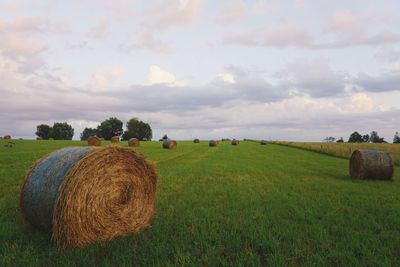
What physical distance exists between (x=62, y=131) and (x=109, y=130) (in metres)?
22.3

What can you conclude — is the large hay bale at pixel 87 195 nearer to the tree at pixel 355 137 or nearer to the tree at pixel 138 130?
the tree at pixel 138 130

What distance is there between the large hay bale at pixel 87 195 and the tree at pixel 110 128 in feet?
393

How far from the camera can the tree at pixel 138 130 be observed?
5084 inches

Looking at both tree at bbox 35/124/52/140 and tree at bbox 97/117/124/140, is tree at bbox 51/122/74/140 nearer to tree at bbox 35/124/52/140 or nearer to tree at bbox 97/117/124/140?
tree at bbox 35/124/52/140

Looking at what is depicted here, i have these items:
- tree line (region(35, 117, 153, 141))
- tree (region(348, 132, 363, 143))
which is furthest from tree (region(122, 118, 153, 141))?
tree (region(348, 132, 363, 143))

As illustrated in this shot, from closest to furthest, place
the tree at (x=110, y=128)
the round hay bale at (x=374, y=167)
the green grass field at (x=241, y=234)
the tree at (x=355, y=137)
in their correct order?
the green grass field at (x=241, y=234)
the round hay bale at (x=374, y=167)
the tree at (x=110, y=128)
the tree at (x=355, y=137)

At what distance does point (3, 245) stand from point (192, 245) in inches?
137

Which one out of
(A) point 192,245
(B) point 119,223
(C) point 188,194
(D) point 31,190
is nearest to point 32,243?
(D) point 31,190

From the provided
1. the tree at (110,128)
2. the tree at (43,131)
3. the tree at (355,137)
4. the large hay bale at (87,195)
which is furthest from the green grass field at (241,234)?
the tree at (355,137)

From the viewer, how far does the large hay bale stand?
23.5ft

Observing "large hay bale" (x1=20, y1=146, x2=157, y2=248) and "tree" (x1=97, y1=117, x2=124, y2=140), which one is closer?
"large hay bale" (x1=20, y1=146, x2=157, y2=248)

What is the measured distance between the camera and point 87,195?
7645 millimetres

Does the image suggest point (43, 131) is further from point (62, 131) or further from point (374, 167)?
point (374, 167)

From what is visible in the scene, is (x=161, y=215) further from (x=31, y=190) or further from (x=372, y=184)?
(x=372, y=184)
